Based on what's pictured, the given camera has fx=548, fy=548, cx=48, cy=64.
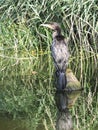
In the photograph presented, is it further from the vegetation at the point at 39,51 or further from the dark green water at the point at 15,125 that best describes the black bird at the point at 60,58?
the dark green water at the point at 15,125

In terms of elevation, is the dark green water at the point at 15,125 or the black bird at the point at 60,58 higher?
the black bird at the point at 60,58

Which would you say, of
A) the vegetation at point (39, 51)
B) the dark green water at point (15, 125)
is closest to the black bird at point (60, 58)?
the vegetation at point (39, 51)

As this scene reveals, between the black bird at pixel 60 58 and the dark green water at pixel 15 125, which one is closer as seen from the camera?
the dark green water at pixel 15 125

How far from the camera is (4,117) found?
641 cm

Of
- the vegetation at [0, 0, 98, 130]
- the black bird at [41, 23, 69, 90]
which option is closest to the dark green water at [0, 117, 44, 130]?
the vegetation at [0, 0, 98, 130]

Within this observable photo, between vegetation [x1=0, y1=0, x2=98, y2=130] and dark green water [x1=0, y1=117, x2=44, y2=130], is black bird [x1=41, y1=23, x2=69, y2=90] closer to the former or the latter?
vegetation [x1=0, y1=0, x2=98, y2=130]

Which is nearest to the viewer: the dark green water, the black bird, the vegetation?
the dark green water

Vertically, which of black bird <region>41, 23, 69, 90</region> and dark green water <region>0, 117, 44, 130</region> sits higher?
black bird <region>41, 23, 69, 90</region>

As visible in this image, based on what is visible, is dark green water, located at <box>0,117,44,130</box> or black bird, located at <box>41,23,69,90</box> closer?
dark green water, located at <box>0,117,44,130</box>

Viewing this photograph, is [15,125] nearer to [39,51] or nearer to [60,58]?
[60,58]

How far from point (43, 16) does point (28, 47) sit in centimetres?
67

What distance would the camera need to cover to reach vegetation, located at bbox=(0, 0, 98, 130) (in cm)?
740

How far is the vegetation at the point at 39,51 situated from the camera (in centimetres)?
740

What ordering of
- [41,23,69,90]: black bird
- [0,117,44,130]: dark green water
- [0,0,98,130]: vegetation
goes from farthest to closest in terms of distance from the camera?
[41,23,69,90]: black bird < [0,0,98,130]: vegetation < [0,117,44,130]: dark green water
